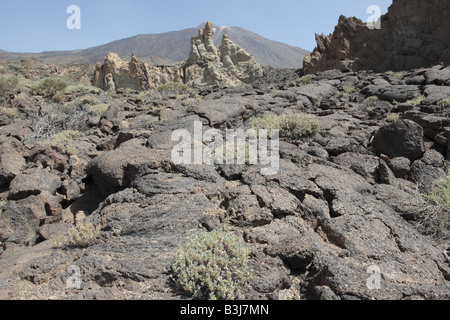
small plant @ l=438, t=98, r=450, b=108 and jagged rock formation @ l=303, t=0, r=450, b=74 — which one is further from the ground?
jagged rock formation @ l=303, t=0, r=450, b=74

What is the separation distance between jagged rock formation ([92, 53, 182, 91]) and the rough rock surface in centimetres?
2002

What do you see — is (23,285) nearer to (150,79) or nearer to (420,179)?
(420,179)

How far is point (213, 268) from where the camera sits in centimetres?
297

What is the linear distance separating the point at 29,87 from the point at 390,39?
77.8 feet

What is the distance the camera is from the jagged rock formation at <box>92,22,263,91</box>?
26.0m

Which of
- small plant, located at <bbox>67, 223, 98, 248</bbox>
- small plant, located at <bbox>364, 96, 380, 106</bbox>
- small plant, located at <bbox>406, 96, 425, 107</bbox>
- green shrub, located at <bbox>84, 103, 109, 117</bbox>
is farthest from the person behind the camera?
green shrub, located at <bbox>84, 103, 109, 117</bbox>

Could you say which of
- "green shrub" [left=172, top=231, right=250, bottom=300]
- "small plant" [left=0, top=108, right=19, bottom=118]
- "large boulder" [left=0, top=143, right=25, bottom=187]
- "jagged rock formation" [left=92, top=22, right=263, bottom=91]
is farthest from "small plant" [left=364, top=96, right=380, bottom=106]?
"jagged rock formation" [left=92, top=22, right=263, bottom=91]

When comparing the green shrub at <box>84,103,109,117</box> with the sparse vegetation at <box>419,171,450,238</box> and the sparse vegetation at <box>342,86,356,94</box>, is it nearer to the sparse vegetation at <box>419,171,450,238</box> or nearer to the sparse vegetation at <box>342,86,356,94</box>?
the sparse vegetation at <box>342,86,356,94</box>

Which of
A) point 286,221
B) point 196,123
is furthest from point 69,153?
point 286,221

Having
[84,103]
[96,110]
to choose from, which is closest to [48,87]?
[84,103]

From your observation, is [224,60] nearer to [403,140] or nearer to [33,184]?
[403,140]

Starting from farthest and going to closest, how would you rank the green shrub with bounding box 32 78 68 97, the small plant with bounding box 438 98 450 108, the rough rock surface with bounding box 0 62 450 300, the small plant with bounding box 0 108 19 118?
the green shrub with bounding box 32 78 68 97 < the small plant with bounding box 0 108 19 118 < the small plant with bounding box 438 98 450 108 < the rough rock surface with bounding box 0 62 450 300

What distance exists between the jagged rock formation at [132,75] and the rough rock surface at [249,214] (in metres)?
20.0
